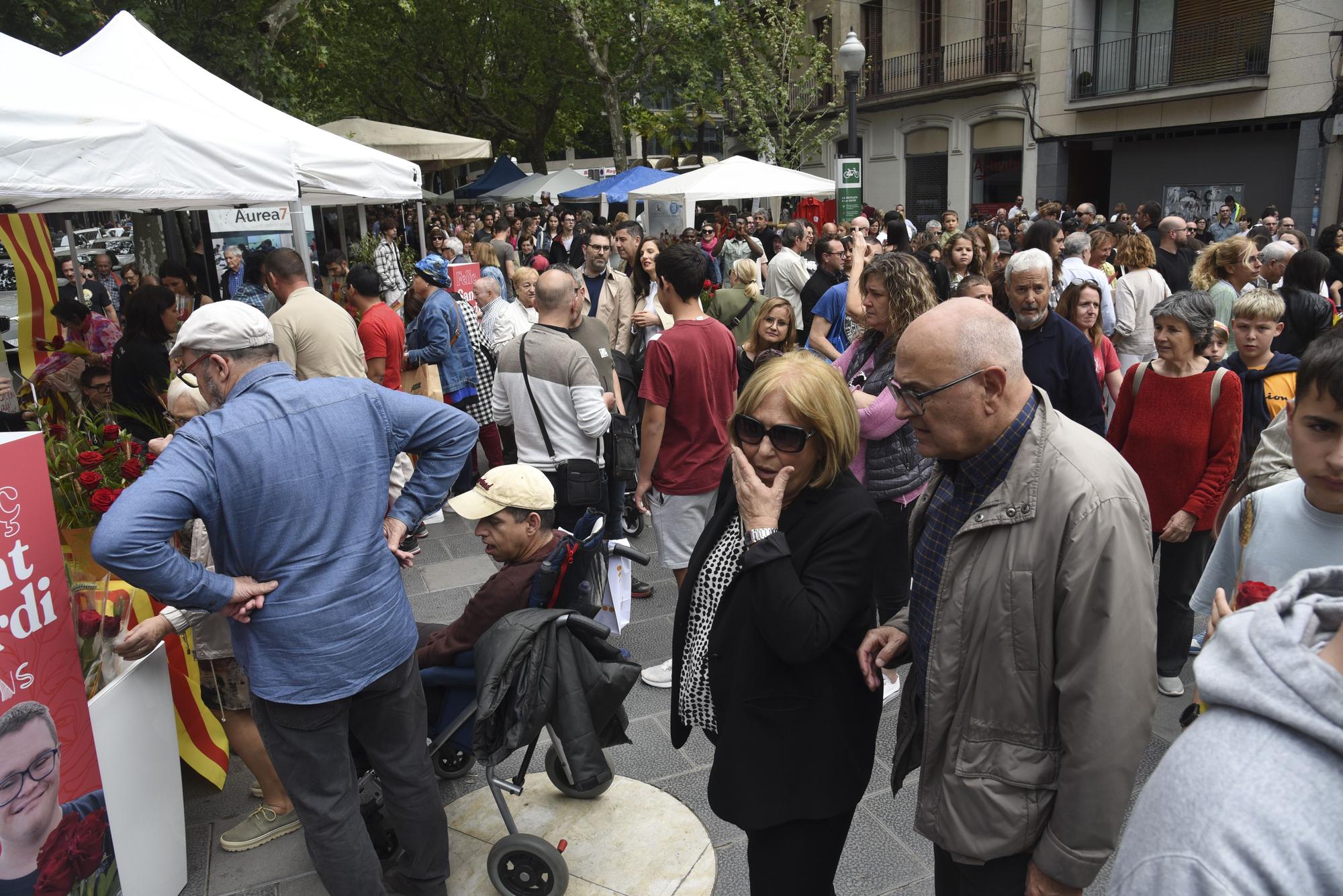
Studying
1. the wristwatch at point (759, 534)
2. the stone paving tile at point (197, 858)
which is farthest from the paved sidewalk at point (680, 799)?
the wristwatch at point (759, 534)

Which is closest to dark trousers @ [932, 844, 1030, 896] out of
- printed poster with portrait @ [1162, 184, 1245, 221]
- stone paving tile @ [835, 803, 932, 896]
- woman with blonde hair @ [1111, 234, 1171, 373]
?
stone paving tile @ [835, 803, 932, 896]

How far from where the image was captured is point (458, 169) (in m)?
41.6

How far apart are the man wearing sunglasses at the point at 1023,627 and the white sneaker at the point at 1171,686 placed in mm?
2622

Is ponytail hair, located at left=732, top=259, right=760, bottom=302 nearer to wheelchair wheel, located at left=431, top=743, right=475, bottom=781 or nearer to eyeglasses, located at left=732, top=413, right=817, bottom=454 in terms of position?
wheelchair wheel, located at left=431, top=743, right=475, bottom=781

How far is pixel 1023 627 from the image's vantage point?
5.86 feet

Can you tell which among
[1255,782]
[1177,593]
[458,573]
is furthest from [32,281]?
[1255,782]

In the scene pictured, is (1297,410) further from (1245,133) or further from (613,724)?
(1245,133)

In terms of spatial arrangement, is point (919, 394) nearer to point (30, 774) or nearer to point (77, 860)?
point (30, 774)

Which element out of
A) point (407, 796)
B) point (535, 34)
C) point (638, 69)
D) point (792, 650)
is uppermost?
point (535, 34)

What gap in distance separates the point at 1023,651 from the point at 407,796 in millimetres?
1904

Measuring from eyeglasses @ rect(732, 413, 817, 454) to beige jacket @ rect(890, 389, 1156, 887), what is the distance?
43 cm

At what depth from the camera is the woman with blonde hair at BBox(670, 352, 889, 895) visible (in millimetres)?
2035

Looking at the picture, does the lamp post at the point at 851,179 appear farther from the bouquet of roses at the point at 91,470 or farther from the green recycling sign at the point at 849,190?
the bouquet of roses at the point at 91,470

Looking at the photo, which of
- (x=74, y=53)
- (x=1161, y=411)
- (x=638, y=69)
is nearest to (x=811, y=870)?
(x=1161, y=411)
